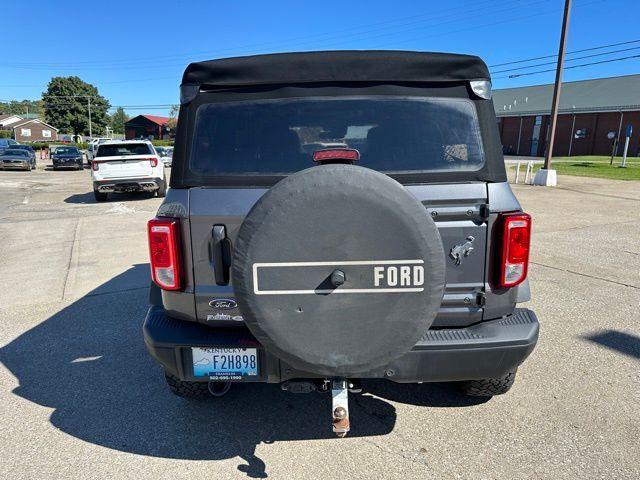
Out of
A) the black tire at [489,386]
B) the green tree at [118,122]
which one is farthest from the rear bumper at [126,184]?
the green tree at [118,122]

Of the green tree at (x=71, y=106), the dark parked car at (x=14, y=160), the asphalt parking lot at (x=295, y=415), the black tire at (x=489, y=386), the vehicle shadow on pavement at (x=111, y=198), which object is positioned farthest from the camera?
the green tree at (x=71, y=106)

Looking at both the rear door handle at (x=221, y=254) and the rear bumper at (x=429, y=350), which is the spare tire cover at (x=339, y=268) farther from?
the rear door handle at (x=221, y=254)

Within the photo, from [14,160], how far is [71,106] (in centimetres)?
7054

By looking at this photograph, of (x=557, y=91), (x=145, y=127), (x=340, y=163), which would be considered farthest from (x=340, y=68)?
(x=145, y=127)

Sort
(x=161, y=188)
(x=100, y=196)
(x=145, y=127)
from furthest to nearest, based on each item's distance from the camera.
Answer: (x=145, y=127), (x=161, y=188), (x=100, y=196)

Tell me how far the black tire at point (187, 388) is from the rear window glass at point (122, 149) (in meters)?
12.1

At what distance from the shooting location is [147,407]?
3168 mm

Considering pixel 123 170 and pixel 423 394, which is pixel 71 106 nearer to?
pixel 123 170

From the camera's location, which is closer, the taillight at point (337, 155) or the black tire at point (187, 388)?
the taillight at point (337, 155)

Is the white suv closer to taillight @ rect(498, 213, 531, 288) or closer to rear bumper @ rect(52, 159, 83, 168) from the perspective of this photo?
taillight @ rect(498, 213, 531, 288)

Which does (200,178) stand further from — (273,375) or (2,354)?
(2,354)

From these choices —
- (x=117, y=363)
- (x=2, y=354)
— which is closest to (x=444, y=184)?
(x=117, y=363)

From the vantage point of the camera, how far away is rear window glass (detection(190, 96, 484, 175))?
99.7 inches

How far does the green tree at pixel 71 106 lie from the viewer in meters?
89.2
